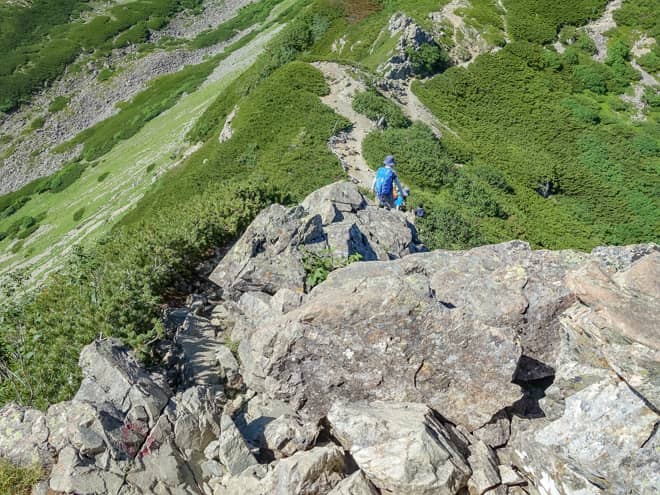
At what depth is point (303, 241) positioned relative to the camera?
52.7 feet

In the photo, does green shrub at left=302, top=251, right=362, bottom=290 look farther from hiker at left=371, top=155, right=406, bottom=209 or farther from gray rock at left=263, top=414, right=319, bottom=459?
hiker at left=371, top=155, right=406, bottom=209

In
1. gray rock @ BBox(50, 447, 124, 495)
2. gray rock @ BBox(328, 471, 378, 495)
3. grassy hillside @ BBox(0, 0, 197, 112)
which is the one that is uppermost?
grassy hillside @ BBox(0, 0, 197, 112)

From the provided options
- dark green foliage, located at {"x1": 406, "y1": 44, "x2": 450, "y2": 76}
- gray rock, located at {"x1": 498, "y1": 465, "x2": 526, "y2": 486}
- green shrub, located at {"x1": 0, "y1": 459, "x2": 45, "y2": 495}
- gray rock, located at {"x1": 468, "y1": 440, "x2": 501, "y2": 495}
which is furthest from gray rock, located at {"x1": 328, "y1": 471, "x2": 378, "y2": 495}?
dark green foliage, located at {"x1": 406, "y1": 44, "x2": 450, "y2": 76}

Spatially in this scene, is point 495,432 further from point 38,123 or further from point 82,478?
point 38,123

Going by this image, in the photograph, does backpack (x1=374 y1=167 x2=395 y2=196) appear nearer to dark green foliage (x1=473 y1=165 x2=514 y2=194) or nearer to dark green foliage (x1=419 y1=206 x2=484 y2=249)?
dark green foliage (x1=419 y1=206 x2=484 y2=249)

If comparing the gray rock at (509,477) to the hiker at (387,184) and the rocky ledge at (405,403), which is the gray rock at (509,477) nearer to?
the rocky ledge at (405,403)

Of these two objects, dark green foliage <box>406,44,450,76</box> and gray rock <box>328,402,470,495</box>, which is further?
dark green foliage <box>406,44,450,76</box>

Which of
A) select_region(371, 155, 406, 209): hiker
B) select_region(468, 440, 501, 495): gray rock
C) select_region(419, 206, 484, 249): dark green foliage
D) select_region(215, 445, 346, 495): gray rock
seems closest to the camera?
select_region(468, 440, 501, 495): gray rock

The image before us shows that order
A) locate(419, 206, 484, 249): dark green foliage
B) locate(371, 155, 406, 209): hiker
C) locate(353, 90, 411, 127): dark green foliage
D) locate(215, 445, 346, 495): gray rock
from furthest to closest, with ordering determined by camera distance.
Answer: locate(353, 90, 411, 127): dark green foliage < locate(419, 206, 484, 249): dark green foliage < locate(371, 155, 406, 209): hiker < locate(215, 445, 346, 495): gray rock

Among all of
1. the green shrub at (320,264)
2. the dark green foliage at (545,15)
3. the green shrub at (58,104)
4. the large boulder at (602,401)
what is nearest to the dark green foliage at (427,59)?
the dark green foliage at (545,15)

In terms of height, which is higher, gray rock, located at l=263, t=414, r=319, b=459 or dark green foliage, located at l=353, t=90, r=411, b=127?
gray rock, located at l=263, t=414, r=319, b=459

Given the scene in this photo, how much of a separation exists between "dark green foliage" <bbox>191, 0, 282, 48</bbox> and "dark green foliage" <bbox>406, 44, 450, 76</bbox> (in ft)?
269

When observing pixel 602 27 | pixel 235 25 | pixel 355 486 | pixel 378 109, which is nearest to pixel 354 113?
pixel 378 109

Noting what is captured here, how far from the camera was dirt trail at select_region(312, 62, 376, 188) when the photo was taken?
32906 millimetres
